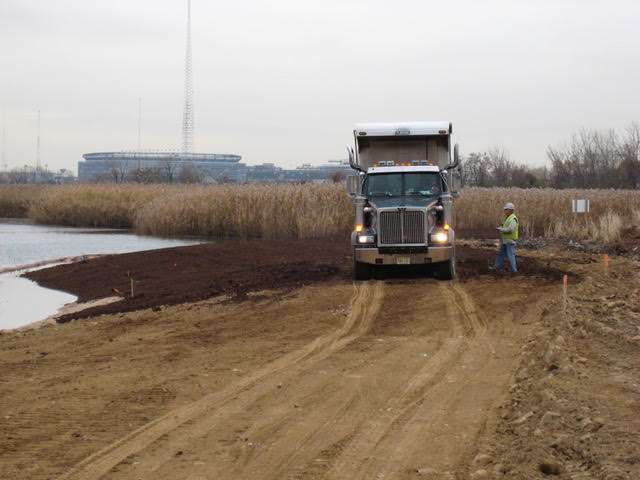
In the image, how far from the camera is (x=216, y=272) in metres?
23.7

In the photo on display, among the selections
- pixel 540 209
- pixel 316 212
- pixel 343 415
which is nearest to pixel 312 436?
pixel 343 415

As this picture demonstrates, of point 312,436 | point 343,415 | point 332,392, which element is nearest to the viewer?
point 312,436

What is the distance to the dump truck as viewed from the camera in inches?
735

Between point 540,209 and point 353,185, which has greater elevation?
point 353,185

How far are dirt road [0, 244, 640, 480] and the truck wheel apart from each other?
251 cm

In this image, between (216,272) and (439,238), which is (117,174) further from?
(439,238)

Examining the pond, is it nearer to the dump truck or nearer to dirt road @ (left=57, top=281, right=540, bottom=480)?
the dump truck

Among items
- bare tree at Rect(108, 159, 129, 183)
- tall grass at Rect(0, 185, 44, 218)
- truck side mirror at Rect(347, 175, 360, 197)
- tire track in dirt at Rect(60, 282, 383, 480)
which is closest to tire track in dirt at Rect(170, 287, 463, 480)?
tire track in dirt at Rect(60, 282, 383, 480)

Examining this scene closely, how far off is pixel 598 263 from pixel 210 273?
397 inches

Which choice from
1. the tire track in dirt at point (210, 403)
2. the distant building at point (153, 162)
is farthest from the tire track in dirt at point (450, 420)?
the distant building at point (153, 162)

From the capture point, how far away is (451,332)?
44.6 ft

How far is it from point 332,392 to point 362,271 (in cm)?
973

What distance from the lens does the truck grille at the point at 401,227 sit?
Answer: 18625 mm

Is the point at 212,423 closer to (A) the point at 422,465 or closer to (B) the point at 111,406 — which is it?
(B) the point at 111,406
